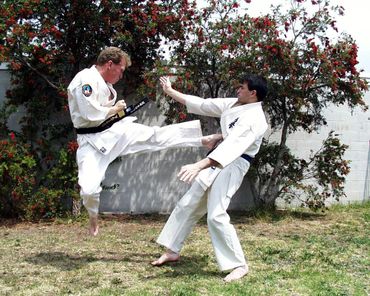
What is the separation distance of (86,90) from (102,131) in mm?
446

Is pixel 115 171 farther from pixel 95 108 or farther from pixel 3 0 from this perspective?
pixel 95 108

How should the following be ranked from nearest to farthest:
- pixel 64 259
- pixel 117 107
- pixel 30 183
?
pixel 117 107
pixel 64 259
pixel 30 183

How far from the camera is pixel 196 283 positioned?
4641 mm

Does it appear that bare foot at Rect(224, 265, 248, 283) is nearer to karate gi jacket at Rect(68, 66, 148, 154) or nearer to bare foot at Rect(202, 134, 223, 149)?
bare foot at Rect(202, 134, 223, 149)

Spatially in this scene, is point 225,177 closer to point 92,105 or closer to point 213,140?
point 213,140

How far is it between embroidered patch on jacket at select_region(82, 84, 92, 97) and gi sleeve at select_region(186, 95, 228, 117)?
38.6 inches

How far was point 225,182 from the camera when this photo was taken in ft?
16.2

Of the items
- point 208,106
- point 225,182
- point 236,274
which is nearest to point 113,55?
point 208,106

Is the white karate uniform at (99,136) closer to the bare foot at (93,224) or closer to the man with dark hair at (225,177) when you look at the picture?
the bare foot at (93,224)

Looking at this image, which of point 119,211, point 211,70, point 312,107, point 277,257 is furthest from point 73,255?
point 312,107

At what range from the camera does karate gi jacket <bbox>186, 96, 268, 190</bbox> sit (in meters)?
4.62

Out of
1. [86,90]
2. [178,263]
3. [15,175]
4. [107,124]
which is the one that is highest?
[86,90]

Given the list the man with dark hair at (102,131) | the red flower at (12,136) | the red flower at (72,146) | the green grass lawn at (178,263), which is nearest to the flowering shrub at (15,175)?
the red flower at (12,136)

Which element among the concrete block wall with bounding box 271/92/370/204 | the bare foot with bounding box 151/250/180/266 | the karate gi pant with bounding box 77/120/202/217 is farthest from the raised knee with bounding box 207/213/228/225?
the concrete block wall with bounding box 271/92/370/204
